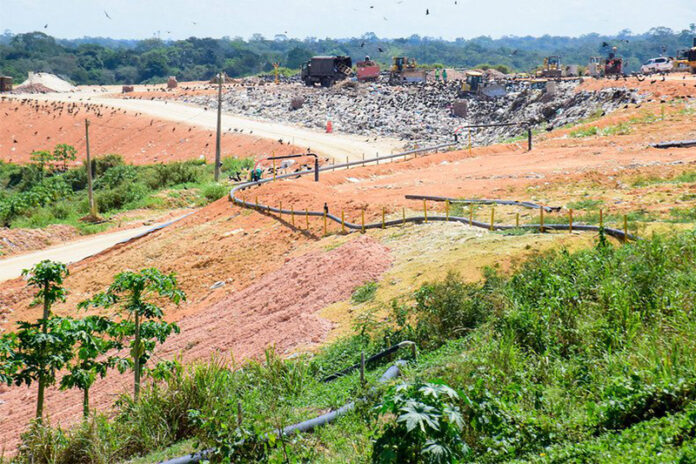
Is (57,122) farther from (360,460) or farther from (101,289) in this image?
(360,460)

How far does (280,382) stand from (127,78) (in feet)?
417

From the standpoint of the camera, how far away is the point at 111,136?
59.0 m

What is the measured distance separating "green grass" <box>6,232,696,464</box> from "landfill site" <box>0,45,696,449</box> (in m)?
2.09

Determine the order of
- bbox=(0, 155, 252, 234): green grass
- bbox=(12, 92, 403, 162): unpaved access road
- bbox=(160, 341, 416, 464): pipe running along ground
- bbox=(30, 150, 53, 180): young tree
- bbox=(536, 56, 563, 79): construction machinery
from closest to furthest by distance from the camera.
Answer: bbox=(160, 341, 416, 464): pipe running along ground → bbox=(0, 155, 252, 234): green grass → bbox=(12, 92, 403, 162): unpaved access road → bbox=(30, 150, 53, 180): young tree → bbox=(536, 56, 563, 79): construction machinery

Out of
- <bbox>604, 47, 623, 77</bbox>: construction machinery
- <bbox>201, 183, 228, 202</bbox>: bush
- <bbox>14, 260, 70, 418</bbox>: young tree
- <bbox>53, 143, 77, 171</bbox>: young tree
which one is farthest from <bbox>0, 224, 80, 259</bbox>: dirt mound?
<bbox>604, 47, 623, 77</bbox>: construction machinery

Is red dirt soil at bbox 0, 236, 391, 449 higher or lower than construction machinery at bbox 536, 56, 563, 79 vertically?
lower

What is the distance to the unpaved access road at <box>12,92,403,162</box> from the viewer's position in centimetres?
4481

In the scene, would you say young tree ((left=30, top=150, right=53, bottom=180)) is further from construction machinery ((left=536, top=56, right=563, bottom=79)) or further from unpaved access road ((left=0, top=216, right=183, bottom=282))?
construction machinery ((left=536, top=56, right=563, bottom=79))

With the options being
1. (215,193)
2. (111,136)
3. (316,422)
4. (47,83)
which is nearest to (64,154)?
(111,136)

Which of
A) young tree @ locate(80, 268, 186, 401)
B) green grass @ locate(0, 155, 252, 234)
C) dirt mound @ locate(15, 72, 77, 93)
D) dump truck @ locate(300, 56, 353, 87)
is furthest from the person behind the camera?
dirt mound @ locate(15, 72, 77, 93)

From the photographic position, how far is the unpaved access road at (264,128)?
44812 millimetres

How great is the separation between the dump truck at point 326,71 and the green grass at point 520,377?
196 feet

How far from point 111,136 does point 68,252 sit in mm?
33345

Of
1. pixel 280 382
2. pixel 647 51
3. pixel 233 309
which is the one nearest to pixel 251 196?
pixel 233 309
